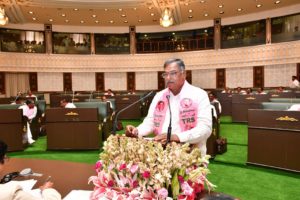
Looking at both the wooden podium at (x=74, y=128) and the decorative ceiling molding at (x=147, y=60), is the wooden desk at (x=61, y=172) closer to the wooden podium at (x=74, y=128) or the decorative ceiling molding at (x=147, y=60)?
the wooden podium at (x=74, y=128)

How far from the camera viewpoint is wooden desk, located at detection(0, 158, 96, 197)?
171 centimetres

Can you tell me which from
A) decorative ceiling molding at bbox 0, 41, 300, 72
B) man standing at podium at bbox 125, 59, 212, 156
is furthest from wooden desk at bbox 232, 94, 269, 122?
decorative ceiling molding at bbox 0, 41, 300, 72

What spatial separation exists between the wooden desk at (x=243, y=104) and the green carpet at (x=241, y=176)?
9.63 ft

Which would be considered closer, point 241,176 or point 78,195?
point 78,195

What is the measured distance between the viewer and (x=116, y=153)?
117cm

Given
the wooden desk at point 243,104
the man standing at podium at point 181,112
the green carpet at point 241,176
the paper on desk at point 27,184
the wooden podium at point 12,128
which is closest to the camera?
the paper on desk at point 27,184

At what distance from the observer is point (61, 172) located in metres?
2.01

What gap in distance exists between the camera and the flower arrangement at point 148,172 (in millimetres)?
1054

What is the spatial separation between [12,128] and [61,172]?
4.59 metres

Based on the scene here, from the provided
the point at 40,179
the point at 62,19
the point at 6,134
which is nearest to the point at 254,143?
the point at 40,179

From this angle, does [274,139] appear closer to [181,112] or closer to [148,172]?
[181,112]

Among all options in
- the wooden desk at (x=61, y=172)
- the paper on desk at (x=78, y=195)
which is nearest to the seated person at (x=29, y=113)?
the wooden desk at (x=61, y=172)

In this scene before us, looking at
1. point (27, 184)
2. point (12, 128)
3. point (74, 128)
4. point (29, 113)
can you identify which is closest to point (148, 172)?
point (27, 184)

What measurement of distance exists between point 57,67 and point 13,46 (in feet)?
9.54
